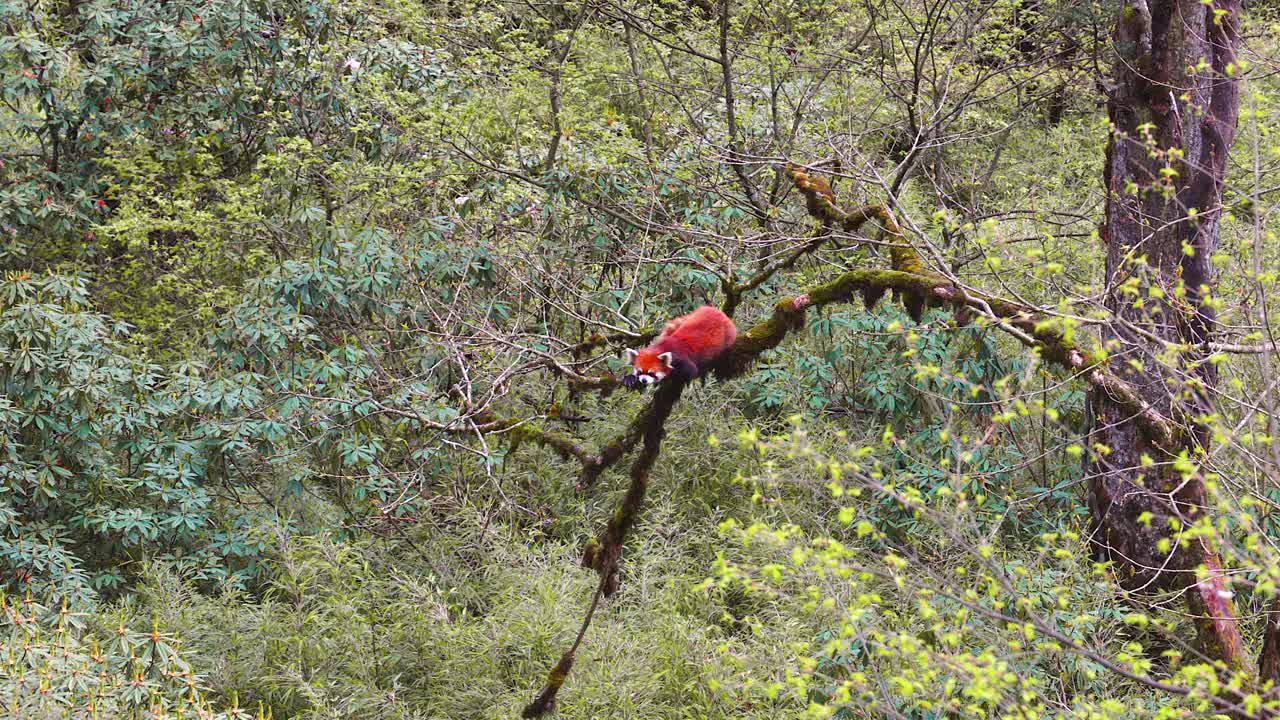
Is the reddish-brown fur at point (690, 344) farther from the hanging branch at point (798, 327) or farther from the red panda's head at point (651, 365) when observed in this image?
the hanging branch at point (798, 327)

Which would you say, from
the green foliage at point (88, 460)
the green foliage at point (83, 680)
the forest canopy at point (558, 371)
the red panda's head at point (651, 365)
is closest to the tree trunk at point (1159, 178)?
the forest canopy at point (558, 371)

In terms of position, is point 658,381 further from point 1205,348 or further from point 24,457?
point 24,457

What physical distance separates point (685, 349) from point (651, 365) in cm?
17

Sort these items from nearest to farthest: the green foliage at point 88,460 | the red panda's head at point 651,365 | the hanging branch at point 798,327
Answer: the red panda's head at point 651,365 → the hanging branch at point 798,327 → the green foliage at point 88,460

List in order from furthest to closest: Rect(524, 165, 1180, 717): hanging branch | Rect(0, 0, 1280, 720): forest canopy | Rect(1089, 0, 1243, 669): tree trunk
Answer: Rect(1089, 0, 1243, 669): tree trunk < Rect(0, 0, 1280, 720): forest canopy < Rect(524, 165, 1180, 717): hanging branch

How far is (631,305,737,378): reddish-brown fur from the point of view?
359 centimetres

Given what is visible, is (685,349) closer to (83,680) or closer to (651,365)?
(651,365)

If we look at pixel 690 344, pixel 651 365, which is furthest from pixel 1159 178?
pixel 651 365

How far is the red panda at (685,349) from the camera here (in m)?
3.59

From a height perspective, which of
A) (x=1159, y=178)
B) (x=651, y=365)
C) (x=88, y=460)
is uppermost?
(x=1159, y=178)

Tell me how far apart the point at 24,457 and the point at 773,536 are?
180 inches

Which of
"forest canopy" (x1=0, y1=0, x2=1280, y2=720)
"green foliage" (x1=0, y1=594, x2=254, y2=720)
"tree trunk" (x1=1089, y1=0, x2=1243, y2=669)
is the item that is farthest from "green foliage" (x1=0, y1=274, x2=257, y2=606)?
"tree trunk" (x1=1089, y1=0, x2=1243, y2=669)

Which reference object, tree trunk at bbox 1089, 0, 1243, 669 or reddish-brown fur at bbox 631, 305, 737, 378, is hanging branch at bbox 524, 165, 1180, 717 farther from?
tree trunk at bbox 1089, 0, 1243, 669

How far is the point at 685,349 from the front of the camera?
A: 3.69m
